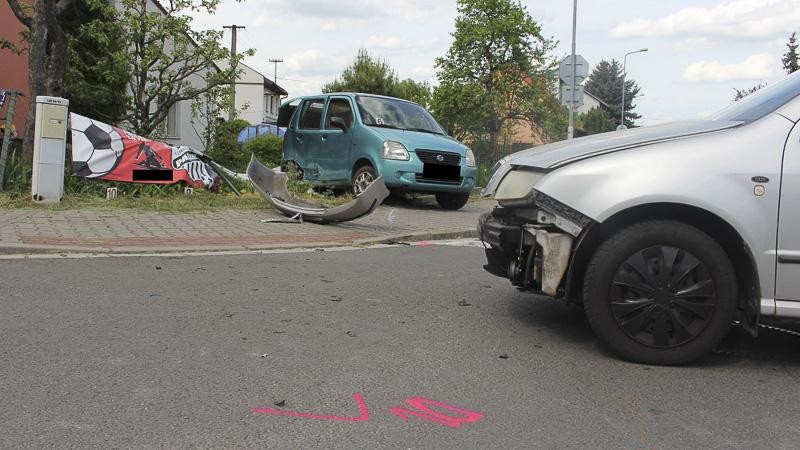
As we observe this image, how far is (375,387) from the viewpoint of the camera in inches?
139

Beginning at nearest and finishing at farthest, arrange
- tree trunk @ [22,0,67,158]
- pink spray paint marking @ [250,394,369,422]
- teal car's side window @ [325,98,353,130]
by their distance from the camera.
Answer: pink spray paint marking @ [250,394,369,422] < tree trunk @ [22,0,67,158] < teal car's side window @ [325,98,353,130]

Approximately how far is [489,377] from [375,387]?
25.3 inches

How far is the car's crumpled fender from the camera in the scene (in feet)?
28.6

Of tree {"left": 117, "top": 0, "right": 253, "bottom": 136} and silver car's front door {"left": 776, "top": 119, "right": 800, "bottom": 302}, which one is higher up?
tree {"left": 117, "top": 0, "right": 253, "bottom": 136}

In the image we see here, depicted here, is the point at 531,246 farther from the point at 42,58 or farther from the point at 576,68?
the point at 576,68

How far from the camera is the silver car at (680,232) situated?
377 centimetres

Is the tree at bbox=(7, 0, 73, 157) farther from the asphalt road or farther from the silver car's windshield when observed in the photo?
the silver car's windshield

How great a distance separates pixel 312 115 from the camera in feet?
42.0

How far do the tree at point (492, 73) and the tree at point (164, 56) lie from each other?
7717mm

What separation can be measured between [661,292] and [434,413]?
1.51 m

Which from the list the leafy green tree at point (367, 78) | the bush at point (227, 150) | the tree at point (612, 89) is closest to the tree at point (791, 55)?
the tree at point (612, 89)

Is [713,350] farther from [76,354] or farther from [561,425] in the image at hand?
[76,354]

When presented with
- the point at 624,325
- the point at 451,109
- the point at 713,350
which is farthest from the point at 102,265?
the point at 451,109

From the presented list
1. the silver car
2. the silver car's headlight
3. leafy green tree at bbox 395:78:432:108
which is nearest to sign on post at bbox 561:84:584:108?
leafy green tree at bbox 395:78:432:108
